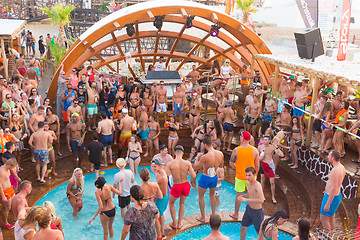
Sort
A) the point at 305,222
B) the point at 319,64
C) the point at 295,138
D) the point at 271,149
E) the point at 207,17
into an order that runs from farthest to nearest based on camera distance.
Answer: the point at 207,17, the point at 319,64, the point at 295,138, the point at 271,149, the point at 305,222

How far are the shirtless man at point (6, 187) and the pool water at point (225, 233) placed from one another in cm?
337

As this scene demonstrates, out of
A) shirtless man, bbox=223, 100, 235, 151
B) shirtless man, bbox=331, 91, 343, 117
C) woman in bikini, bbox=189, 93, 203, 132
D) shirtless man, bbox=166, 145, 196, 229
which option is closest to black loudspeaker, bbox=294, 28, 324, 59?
shirtless man, bbox=331, 91, 343, 117

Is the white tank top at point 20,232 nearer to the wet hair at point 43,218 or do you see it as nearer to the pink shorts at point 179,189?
the wet hair at point 43,218

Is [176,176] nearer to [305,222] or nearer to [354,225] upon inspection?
[305,222]

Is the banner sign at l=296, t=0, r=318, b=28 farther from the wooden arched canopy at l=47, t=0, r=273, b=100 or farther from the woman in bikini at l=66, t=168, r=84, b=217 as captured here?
the woman in bikini at l=66, t=168, r=84, b=217

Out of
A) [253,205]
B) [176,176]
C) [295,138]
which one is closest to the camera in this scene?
[253,205]

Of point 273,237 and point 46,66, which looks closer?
point 273,237

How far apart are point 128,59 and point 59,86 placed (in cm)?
298

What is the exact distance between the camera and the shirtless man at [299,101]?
413 inches

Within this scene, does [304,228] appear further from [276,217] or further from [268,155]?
[268,155]

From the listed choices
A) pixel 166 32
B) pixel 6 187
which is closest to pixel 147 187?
pixel 6 187

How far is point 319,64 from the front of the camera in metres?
10.6

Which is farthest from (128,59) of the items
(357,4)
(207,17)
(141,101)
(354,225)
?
(357,4)

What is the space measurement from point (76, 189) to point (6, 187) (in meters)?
1.37
